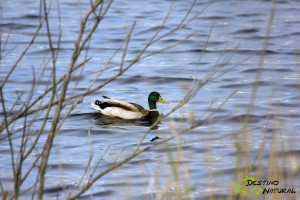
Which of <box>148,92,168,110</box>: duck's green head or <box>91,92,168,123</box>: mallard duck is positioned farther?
<box>148,92,168,110</box>: duck's green head

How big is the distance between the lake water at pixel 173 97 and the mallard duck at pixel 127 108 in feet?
0.46

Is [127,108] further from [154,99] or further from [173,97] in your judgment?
[173,97]

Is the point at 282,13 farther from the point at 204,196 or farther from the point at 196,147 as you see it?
the point at 204,196

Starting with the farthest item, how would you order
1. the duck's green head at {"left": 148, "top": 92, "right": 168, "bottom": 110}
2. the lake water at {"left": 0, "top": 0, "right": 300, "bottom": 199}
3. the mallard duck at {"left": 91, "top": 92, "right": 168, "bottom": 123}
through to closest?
1. the duck's green head at {"left": 148, "top": 92, "right": 168, "bottom": 110}
2. the mallard duck at {"left": 91, "top": 92, "right": 168, "bottom": 123}
3. the lake water at {"left": 0, "top": 0, "right": 300, "bottom": 199}

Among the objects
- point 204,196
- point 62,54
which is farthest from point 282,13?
point 204,196

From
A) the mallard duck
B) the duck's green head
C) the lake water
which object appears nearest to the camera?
the lake water

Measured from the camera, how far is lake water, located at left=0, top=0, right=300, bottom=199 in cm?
628

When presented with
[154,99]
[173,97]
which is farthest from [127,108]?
[173,97]

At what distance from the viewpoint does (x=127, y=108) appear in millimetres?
11062

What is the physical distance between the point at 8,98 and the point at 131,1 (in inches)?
343

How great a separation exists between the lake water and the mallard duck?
14 cm

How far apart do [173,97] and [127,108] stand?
0.99 m

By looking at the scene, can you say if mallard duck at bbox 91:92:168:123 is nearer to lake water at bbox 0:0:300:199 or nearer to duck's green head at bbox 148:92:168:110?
duck's green head at bbox 148:92:168:110

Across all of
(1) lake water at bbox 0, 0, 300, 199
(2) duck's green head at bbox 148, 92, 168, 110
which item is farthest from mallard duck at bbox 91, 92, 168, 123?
(1) lake water at bbox 0, 0, 300, 199
